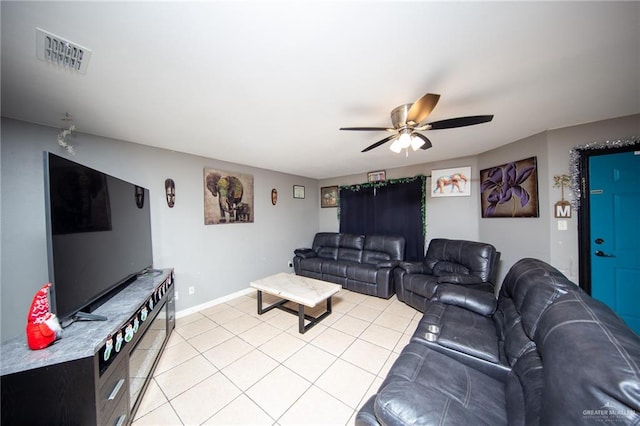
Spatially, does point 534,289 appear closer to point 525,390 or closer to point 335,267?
point 525,390

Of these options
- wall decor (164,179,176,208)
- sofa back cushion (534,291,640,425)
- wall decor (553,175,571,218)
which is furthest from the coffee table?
wall decor (553,175,571,218)

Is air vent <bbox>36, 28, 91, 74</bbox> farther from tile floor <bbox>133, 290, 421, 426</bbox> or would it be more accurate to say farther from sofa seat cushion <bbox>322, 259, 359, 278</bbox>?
sofa seat cushion <bbox>322, 259, 359, 278</bbox>

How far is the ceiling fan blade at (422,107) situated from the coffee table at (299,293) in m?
2.09

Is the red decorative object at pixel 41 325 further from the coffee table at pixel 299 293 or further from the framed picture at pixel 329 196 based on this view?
the framed picture at pixel 329 196

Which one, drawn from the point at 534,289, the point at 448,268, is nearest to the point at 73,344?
the point at 534,289

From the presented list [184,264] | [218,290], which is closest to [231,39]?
[184,264]

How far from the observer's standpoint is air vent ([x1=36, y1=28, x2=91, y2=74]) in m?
1.06

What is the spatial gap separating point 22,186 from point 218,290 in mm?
2351

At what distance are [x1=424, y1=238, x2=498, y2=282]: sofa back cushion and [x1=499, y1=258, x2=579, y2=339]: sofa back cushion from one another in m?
1.09

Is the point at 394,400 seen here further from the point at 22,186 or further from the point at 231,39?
the point at 22,186

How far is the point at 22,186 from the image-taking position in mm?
1816

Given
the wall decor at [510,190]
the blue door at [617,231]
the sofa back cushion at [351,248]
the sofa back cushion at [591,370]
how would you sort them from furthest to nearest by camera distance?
the sofa back cushion at [351,248], the wall decor at [510,190], the blue door at [617,231], the sofa back cushion at [591,370]

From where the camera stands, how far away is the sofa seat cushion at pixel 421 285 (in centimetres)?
274

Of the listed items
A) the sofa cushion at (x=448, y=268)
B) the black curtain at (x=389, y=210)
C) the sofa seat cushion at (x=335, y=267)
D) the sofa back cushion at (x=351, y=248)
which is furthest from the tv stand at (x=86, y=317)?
the black curtain at (x=389, y=210)
